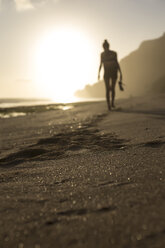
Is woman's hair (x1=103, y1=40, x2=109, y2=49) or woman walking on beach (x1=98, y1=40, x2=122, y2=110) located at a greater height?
woman's hair (x1=103, y1=40, x2=109, y2=49)

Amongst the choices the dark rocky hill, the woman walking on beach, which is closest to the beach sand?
the woman walking on beach

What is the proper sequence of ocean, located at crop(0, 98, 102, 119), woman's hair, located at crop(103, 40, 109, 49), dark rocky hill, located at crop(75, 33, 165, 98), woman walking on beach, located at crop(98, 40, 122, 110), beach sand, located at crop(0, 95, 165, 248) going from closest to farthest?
beach sand, located at crop(0, 95, 165, 248), woman's hair, located at crop(103, 40, 109, 49), woman walking on beach, located at crop(98, 40, 122, 110), ocean, located at crop(0, 98, 102, 119), dark rocky hill, located at crop(75, 33, 165, 98)

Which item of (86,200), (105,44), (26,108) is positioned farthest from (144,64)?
(86,200)

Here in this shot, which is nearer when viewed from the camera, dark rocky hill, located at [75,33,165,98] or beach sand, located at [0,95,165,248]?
beach sand, located at [0,95,165,248]

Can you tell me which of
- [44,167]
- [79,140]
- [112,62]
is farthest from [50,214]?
[112,62]

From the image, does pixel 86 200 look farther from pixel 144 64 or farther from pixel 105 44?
pixel 144 64

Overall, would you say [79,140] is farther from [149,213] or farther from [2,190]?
[149,213]

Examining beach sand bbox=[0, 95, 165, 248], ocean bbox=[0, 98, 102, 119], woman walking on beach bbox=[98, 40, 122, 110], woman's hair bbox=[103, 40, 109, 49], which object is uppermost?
woman's hair bbox=[103, 40, 109, 49]

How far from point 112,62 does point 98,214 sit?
656 cm

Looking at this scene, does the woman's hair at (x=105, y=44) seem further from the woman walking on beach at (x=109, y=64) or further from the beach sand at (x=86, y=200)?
the beach sand at (x=86, y=200)

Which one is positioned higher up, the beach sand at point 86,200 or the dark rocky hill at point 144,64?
the dark rocky hill at point 144,64

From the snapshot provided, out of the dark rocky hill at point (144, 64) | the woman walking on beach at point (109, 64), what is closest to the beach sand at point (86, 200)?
the woman walking on beach at point (109, 64)

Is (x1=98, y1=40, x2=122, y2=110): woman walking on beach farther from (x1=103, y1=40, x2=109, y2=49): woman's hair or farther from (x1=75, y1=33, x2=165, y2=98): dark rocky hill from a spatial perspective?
(x1=75, y1=33, x2=165, y2=98): dark rocky hill

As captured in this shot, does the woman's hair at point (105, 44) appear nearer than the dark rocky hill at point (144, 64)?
Yes
